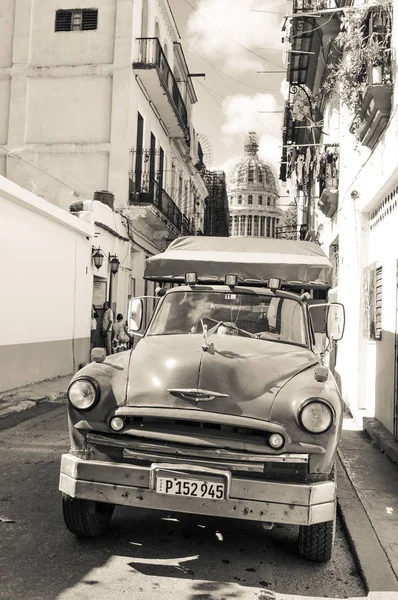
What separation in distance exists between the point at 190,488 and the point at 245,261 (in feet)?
17.7

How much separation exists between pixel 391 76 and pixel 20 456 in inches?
251

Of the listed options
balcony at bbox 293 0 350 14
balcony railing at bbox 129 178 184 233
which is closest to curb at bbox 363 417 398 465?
balcony at bbox 293 0 350 14

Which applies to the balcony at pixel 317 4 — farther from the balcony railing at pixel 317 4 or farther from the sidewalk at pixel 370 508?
the sidewalk at pixel 370 508

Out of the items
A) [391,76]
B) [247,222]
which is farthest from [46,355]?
[247,222]

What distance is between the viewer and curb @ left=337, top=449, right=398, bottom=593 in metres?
3.73

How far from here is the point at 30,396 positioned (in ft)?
34.9

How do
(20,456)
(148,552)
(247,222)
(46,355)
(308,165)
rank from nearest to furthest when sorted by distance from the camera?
(148,552) < (20,456) < (46,355) < (308,165) < (247,222)

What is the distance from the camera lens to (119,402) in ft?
12.8

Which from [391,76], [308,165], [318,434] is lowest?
[318,434]

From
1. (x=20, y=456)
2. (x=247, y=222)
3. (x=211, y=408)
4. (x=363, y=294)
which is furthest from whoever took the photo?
(x=247, y=222)

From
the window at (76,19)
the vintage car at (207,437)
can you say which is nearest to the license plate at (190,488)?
the vintage car at (207,437)

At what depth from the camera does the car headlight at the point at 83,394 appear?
3955 millimetres

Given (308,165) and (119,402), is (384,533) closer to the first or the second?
(119,402)

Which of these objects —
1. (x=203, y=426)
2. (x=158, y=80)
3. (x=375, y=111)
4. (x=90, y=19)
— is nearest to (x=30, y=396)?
(x=375, y=111)
